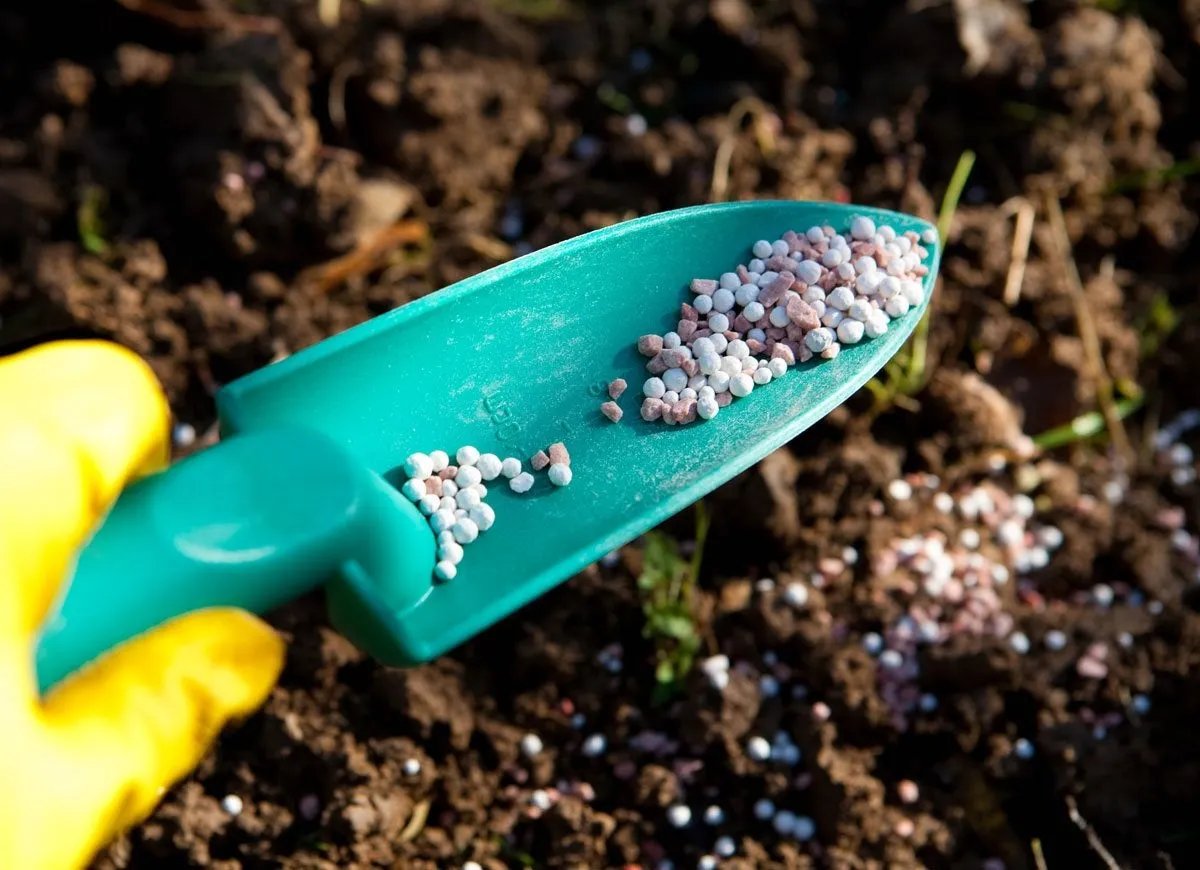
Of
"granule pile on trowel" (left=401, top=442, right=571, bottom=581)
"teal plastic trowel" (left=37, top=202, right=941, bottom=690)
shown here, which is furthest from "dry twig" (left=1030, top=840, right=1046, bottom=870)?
"granule pile on trowel" (left=401, top=442, right=571, bottom=581)

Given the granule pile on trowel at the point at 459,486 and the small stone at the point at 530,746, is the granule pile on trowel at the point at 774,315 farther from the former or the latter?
the small stone at the point at 530,746

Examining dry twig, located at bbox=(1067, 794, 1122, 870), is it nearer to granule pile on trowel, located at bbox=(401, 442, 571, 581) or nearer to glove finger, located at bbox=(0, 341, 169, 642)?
granule pile on trowel, located at bbox=(401, 442, 571, 581)

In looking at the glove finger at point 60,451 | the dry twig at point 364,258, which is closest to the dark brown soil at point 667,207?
the dry twig at point 364,258

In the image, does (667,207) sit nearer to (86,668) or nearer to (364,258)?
(364,258)

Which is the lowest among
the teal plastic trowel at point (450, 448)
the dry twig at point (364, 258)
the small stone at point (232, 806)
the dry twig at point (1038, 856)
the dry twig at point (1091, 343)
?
the dry twig at point (1038, 856)

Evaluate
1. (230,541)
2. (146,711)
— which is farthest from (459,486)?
(146,711)

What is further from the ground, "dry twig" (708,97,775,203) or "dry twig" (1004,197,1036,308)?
"dry twig" (708,97,775,203)
